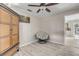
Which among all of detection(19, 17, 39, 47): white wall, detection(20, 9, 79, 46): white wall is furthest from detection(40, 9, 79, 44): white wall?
detection(19, 17, 39, 47): white wall

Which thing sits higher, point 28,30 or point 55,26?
point 55,26

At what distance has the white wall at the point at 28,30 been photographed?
11.6ft

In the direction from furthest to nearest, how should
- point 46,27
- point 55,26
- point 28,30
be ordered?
1. point 46,27
2. point 55,26
3. point 28,30

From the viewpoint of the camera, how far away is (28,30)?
4.09 m

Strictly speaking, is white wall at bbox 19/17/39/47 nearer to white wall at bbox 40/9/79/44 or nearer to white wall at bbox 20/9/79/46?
white wall at bbox 20/9/79/46

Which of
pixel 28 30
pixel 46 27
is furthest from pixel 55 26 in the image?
pixel 28 30

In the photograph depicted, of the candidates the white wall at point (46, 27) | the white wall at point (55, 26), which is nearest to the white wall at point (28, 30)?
the white wall at point (46, 27)

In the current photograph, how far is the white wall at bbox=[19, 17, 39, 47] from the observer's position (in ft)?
11.6

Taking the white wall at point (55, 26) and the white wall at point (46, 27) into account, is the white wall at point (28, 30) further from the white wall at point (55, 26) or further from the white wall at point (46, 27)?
the white wall at point (55, 26)

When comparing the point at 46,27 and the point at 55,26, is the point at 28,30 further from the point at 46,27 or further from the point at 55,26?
the point at 55,26

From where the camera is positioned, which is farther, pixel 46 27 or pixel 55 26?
pixel 46 27

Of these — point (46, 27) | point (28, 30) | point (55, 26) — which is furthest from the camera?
point (46, 27)

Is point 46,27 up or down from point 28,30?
up

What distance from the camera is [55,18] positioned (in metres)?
4.34
